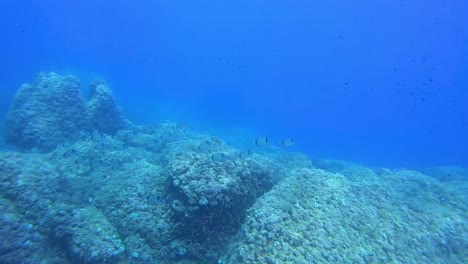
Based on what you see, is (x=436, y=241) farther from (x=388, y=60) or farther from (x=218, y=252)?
(x=388, y=60)

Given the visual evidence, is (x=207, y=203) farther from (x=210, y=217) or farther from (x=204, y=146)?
(x=204, y=146)

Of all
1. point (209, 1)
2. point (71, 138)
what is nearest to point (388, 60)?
point (209, 1)

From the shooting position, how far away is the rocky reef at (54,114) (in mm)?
12328

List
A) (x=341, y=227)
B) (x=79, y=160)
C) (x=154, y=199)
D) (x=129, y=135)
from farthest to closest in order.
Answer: (x=129, y=135), (x=79, y=160), (x=154, y=199), (x=341, y=227)

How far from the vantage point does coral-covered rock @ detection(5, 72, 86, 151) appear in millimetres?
12305

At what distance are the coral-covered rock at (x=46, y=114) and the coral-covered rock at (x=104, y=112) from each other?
1.77 feet

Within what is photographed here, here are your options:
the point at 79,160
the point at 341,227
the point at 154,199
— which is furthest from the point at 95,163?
the point at 341,227

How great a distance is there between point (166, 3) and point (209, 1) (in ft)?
130

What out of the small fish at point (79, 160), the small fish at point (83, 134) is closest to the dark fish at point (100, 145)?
the small fish at point (79, 160)

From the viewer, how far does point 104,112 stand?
15.2 m

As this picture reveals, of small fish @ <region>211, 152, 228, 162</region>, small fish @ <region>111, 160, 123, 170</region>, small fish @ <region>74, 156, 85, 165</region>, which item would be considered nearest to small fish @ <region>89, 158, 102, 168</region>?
small fish @ <region>74, 156, 85, 165</region>

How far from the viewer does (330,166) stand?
723 inches

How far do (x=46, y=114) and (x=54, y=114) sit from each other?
0.34 metres

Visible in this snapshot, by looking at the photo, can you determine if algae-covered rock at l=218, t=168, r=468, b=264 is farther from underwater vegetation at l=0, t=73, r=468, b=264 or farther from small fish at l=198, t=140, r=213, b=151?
small fish at l=198, t=140, r=213, b=151
